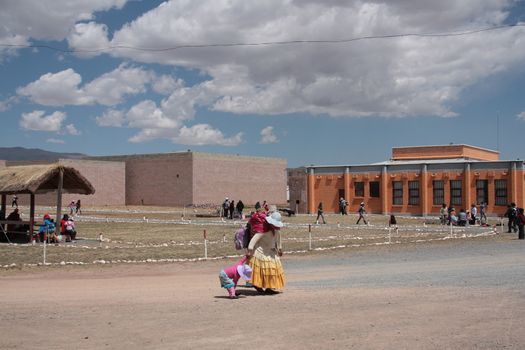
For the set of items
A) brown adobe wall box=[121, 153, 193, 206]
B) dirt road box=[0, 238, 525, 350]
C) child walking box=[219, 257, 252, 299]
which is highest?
brown adobe wall box=[121, 153, 193, 206]

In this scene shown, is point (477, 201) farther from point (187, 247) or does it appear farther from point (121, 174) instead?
point (121, 174)

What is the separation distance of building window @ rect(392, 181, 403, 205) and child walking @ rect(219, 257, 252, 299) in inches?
1658

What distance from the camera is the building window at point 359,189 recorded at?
178ft

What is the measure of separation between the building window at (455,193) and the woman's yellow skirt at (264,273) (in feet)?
132

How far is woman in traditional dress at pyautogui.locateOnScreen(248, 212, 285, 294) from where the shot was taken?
11672 mm

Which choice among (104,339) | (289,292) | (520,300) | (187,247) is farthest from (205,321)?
(187,247)

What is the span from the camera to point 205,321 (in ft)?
30.5

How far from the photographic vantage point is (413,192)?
170 feet

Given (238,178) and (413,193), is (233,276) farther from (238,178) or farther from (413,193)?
(238,178)

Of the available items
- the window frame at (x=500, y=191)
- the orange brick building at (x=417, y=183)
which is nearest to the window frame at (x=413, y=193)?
the orange brick building at (x=417, y=183)

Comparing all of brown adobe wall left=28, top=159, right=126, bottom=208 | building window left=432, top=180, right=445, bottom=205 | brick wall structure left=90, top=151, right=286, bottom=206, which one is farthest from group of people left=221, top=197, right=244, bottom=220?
brown adobe wall left=28, top=159, right=126, bottom=208

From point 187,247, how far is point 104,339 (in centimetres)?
1576

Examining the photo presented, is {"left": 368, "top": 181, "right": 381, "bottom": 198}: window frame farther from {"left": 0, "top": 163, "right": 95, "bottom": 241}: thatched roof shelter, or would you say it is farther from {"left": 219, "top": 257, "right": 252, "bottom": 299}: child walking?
{"left": 219, "top": 257, "right": 252, "bottom": 299}: child walking

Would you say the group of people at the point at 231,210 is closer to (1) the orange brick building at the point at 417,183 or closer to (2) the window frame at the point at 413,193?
(1) the orange brick building at the point at 417,183
